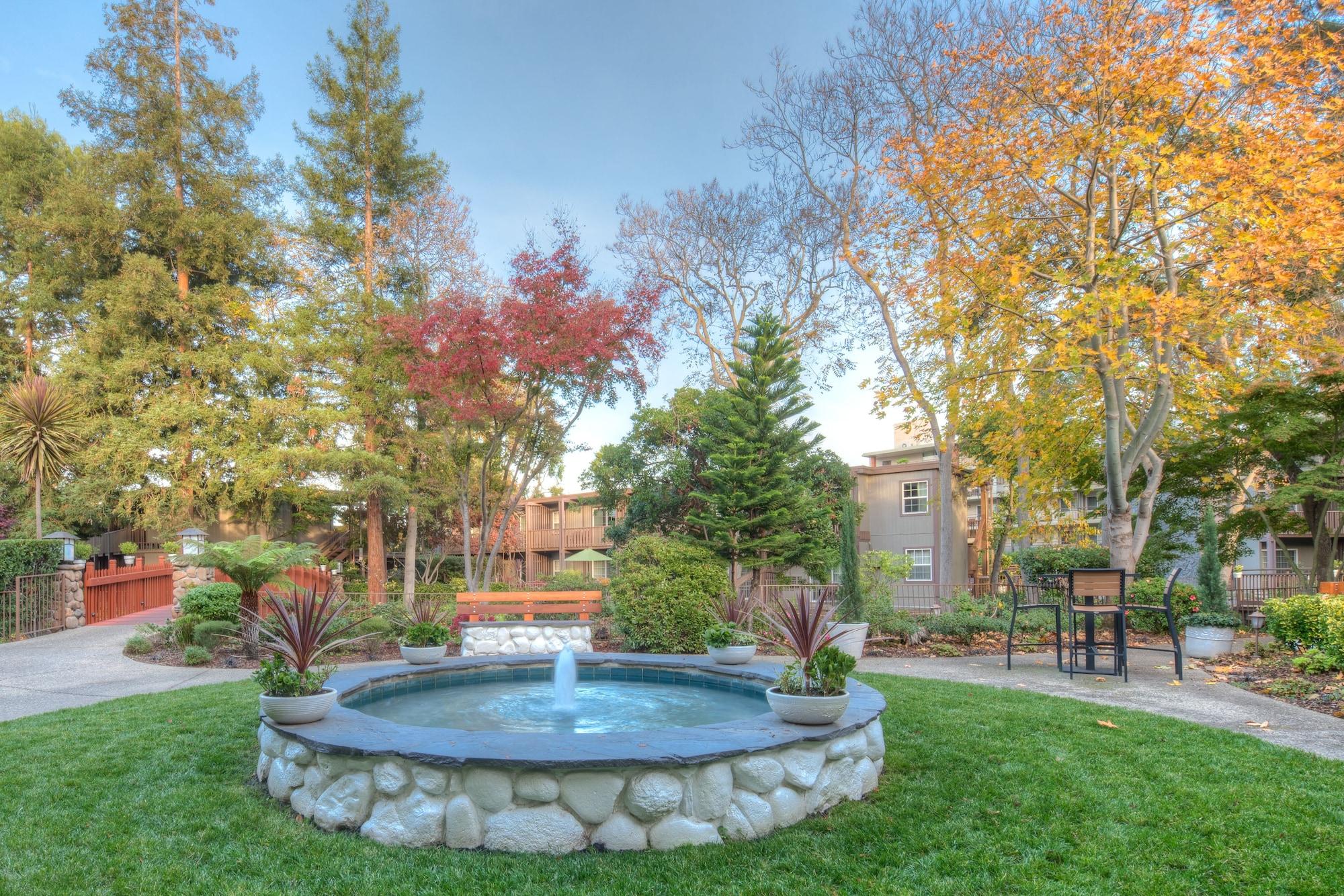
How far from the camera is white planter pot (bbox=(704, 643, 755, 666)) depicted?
6.21m

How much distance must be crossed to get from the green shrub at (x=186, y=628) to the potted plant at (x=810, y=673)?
27.8 feet

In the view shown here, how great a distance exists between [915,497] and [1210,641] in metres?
11.8

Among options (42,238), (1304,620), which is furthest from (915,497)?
(42,238)

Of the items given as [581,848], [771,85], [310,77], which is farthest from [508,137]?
[581,848]

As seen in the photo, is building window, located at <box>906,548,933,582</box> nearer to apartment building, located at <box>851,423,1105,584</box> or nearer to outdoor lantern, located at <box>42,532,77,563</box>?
apartment building, located at <box>851,423,1105,584</box>

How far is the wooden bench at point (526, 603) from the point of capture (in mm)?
9312

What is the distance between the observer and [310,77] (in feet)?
57.9

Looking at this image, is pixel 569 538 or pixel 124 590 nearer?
pixel 124 590

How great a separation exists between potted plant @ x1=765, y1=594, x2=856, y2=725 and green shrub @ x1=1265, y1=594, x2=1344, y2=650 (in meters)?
6.43

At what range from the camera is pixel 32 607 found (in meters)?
11.1

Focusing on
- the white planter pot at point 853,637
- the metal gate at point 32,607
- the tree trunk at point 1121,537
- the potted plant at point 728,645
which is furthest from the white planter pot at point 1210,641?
the metal gate at point 32,607

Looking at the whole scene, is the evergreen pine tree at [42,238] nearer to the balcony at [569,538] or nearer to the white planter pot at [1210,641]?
the balcony at [569,538]

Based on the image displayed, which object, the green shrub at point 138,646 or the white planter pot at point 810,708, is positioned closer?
the white planter pot at point 810,708

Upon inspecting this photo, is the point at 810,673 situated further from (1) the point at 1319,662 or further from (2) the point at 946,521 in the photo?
(2) the point at 946,521
